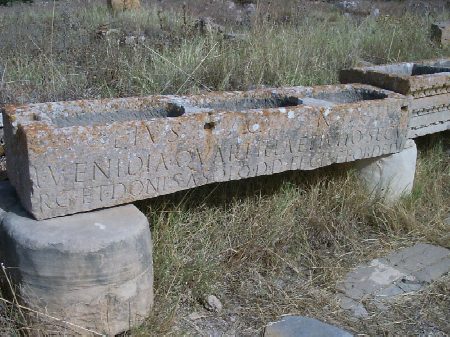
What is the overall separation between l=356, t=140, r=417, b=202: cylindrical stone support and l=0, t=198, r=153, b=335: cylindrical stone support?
1.79m

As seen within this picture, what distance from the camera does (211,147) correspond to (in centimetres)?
277

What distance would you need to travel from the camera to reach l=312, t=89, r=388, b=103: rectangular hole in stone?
11.9 feet

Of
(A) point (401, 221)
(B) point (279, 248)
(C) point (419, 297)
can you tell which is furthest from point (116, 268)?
(A) point (401, 221)

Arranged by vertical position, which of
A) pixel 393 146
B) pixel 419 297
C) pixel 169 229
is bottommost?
pixel 419 297

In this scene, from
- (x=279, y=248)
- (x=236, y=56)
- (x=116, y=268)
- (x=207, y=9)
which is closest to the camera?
(x=116, y=268)

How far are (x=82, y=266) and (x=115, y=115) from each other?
1018 millimetres

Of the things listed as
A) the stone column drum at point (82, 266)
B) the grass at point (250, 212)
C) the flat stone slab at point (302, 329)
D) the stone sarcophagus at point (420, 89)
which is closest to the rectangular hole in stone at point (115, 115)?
the grass at point (250, 212)

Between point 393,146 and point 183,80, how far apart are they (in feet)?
5.96

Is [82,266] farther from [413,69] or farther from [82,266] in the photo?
[413,69]

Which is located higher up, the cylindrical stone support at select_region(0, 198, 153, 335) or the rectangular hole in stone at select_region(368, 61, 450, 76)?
the rectangular hole in stone at select_region(368, 61, 450, 76)

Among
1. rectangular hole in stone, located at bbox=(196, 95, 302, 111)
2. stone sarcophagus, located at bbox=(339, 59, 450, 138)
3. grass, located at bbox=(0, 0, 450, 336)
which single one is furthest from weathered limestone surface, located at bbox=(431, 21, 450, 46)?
rectangular hole in stone, located at bbox=(196, 95, 302, 111)

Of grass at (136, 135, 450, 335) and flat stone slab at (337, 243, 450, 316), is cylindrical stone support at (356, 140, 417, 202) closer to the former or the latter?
grass at (136, 135, 450, 335)

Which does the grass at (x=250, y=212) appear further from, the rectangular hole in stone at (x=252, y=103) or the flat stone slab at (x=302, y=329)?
the rectangular hole in stone at (x=252, y=103)

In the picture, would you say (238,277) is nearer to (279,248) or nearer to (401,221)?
(279,248)
